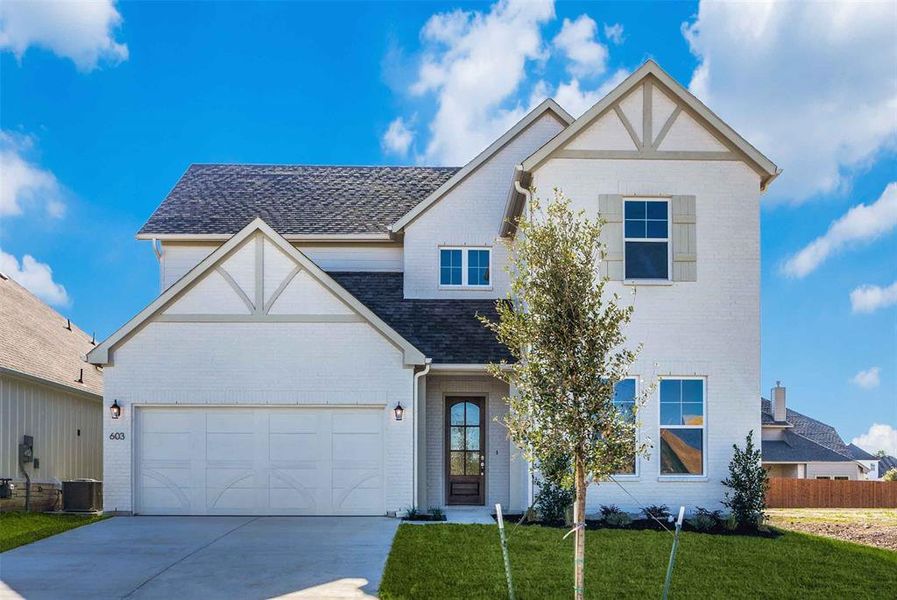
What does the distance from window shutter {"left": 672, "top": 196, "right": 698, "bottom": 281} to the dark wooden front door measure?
4.98 metres

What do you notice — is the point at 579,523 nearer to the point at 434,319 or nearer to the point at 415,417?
the point at 415,417

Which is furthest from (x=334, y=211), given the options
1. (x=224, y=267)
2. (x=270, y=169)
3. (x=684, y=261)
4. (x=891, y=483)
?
(x=891, y=483)

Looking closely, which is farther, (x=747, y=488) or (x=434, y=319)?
(x=434, y=319)

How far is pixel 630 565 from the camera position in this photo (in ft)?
35.2

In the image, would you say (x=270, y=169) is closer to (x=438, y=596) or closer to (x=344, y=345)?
(x=344, y=345)

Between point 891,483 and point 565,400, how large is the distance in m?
24.6

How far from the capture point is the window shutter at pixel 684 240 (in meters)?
14.9

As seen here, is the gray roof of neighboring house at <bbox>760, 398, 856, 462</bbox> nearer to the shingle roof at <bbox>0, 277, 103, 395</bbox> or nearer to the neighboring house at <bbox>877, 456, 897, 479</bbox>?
the neighboring house at <bbox>877, 456, 897, 479</bbox>

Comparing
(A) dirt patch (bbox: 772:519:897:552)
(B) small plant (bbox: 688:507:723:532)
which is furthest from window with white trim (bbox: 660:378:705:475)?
(A) dirt patch (bbox: 772:519:897:552)

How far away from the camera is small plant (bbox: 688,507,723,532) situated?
1395cm

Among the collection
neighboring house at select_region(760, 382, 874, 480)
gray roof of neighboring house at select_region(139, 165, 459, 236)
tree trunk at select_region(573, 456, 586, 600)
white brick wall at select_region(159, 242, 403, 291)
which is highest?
gray roof of neighboring house at select_region(139, 165, 459, 236)

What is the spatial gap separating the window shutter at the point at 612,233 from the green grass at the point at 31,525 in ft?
33.3

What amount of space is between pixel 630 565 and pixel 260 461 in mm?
7497

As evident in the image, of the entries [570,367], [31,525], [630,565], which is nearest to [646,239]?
[630,565]
